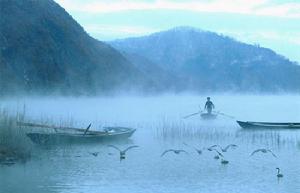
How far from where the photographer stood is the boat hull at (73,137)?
77.3ft

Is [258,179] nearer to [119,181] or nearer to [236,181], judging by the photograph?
[236,181]

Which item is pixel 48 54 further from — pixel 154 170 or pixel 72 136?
pixel 154 170

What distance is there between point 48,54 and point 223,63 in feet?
262

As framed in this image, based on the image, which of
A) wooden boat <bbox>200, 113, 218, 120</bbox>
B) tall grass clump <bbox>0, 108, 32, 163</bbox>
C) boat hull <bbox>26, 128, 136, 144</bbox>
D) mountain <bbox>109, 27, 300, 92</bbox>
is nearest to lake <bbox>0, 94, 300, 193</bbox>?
boat hull <bbox>26, 128, 136, 144</bbox>

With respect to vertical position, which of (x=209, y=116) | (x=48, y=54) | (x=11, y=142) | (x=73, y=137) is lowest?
(x=11, y=142)

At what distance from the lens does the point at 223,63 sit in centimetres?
15138

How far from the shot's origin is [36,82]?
74.4m

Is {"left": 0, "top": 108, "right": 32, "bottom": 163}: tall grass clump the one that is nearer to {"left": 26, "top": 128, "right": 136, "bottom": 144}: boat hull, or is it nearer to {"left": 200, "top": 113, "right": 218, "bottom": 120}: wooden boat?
{"left": 26, "top": 128, "right": 136, "bottom": 144}: boat hull

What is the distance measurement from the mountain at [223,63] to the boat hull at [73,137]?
11063 cm

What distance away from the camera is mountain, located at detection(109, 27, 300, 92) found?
5743 inches

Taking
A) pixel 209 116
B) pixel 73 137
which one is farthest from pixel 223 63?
pixel 73 137

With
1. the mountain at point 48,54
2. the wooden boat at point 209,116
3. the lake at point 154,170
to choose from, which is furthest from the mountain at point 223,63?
the lake at point 154,170

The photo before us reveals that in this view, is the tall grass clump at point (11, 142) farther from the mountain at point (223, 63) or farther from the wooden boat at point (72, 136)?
the mountain at point (223, 63)

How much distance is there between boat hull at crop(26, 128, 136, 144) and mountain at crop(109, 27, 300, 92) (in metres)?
111
